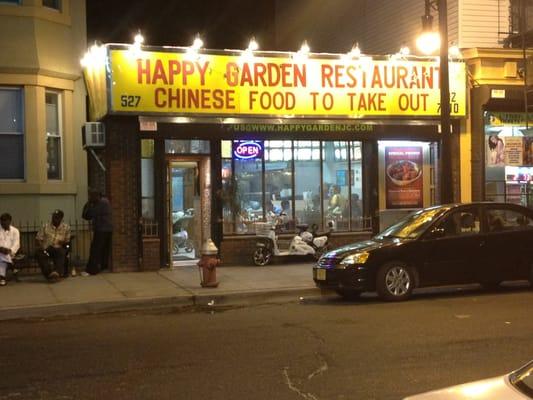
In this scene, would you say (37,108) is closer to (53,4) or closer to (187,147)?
(53,4)

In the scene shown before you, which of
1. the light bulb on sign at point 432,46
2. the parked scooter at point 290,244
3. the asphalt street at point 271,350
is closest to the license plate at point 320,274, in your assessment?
the asphalt street at point 271,350

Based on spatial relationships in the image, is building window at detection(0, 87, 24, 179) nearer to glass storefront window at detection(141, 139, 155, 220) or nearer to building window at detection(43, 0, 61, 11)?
building window at detection(43, 0, 61, 11)

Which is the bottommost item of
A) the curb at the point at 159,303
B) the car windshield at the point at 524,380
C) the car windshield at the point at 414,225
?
the curb at the point at 159,303

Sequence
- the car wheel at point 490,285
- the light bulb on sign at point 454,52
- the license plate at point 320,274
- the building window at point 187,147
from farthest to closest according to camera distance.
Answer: the light bulb on sign at point 454,52 → the building window at point 187,147 → the car wheel at point 490,285 → the license plate at point 320,274

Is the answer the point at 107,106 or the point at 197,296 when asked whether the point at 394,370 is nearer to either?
the point at 197,296

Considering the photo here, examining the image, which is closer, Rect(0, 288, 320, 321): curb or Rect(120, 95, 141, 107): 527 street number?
Rect(0, 288, 320, 321): curb

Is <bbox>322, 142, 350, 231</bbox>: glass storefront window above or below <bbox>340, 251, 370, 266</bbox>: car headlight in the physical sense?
above

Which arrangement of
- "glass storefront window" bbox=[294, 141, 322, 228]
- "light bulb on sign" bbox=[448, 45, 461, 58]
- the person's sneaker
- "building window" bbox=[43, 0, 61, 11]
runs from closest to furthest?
the person's sneaker
"building window" bbox=[43, 0, 61, 11]
"glass storefront window" bbox=[294, 141, 322, 228]
"light bulb on sign" bbox=[448, 45, 461, 58]

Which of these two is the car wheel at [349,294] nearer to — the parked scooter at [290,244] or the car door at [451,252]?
the car door at [451,252]

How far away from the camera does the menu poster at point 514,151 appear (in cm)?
1678

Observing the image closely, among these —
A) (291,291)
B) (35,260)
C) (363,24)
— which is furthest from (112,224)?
(363,24)

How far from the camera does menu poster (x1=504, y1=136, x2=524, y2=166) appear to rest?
16.8m

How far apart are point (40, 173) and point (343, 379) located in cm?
977

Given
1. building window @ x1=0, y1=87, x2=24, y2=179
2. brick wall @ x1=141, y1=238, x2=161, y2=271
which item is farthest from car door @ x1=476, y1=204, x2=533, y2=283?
building window @ x1=0, y1=87, x2=24, y2=179
